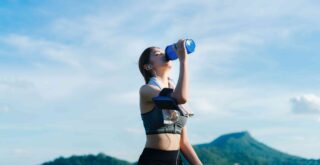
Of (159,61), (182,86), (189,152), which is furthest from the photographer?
(189,152)

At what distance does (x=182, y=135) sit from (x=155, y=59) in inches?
39.6

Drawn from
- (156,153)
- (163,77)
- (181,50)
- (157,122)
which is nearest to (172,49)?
(181,50)

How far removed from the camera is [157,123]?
5.69 m

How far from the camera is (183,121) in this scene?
5844 mm

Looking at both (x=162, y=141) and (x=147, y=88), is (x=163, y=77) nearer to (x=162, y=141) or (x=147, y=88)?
(x=147, y=88)

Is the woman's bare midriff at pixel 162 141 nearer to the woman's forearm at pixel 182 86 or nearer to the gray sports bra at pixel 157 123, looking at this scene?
the gray sports bra at pixel 157 123

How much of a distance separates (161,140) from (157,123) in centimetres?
21

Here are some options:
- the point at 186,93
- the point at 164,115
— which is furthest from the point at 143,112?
the point at 186,93

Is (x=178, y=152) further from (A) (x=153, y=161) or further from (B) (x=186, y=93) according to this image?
(B) (x=186, y=93)

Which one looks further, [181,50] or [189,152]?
[189,152]

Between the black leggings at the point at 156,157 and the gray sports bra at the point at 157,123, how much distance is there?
8.8 inches

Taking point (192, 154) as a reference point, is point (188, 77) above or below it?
above

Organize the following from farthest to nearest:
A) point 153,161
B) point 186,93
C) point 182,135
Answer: point 182,135, point 153,161, point 186,93

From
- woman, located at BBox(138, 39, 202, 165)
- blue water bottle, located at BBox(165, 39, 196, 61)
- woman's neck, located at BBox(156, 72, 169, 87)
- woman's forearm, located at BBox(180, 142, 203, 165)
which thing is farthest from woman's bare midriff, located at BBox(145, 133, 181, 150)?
blue water bottle, located at BBox(165, 39, 196, 61)
